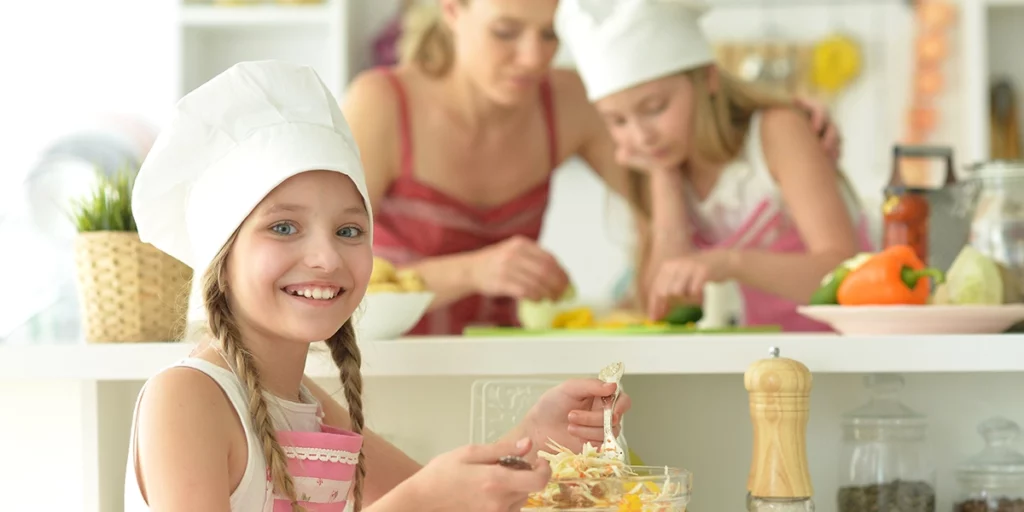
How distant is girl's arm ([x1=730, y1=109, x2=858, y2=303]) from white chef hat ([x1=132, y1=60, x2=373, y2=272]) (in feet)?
4.18

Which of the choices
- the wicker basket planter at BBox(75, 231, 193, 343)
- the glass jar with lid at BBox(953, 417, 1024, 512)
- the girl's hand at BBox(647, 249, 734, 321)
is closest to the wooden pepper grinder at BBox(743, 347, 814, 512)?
the glass jar with lid at BBox(953, 417, 1024, 512)

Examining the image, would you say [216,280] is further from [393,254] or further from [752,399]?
[393,254]

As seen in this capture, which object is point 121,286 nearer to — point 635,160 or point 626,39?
point 626,39

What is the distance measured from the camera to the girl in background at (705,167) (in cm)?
207

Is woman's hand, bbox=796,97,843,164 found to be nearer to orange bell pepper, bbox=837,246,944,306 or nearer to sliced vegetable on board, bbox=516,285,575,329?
sliced vegetable on board, bbox=516,285,575,329

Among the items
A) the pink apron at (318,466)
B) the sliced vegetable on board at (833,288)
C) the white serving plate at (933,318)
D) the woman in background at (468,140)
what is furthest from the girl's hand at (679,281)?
the pink apron at (318,466)

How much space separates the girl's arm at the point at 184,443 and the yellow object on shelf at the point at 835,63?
276 cm

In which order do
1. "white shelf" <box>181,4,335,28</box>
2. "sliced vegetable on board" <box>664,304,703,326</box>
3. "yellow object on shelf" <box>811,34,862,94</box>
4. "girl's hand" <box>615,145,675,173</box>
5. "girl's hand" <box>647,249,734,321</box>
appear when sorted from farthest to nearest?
"yellow object on shelf" <box>811,34,862,94</box> → "white shelf" <box>181,4,335,28</box> → "girl's hand" <box>615,145,675,173</box> → "girl's hand" <box>647,249,734,321</box> → "sliced vegetable on board" <box>664,304,703,326</box>

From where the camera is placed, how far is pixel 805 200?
2.24m

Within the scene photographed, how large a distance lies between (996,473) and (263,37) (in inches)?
104

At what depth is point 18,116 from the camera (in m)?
3.36

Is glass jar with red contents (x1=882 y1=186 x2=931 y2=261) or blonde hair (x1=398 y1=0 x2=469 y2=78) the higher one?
blonde hair (x1=398 y1=0 x2=469 y2=78)

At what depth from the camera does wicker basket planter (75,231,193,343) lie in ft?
4.10

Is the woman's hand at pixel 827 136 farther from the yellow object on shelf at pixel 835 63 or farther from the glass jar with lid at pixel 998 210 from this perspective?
the yellow object on shelf at pixel 835 63
